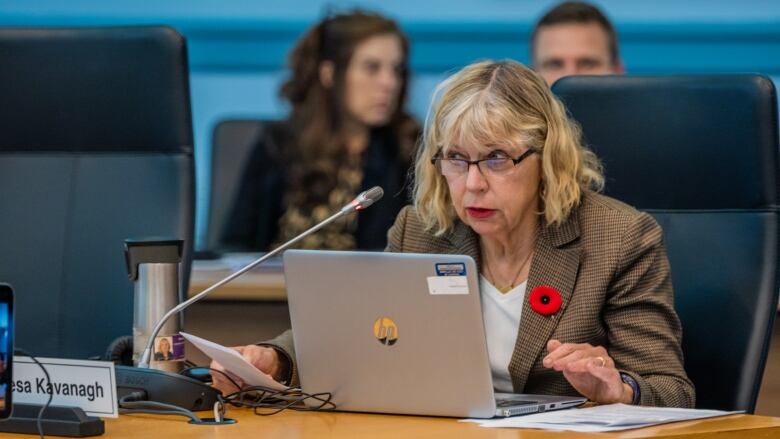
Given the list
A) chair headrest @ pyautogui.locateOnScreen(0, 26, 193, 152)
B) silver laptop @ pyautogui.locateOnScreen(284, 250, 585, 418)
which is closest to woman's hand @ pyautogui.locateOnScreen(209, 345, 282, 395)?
silver laptop @ pyautogui.locateOnScreen(284, 250, 585, 418)

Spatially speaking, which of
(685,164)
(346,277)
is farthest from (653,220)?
(346,277)

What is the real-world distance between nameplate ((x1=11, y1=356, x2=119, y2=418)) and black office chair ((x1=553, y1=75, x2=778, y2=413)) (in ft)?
3.19

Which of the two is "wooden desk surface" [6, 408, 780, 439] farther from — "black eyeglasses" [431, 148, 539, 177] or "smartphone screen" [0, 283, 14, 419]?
"black eyeglasses" [431, 148, 539, 177]

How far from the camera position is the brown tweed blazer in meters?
2.00

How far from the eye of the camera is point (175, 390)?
1.80 meters

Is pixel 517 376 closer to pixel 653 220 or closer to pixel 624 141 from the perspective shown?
pixel 653 220

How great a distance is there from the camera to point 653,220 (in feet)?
6.91

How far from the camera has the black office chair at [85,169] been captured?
7.91 feet

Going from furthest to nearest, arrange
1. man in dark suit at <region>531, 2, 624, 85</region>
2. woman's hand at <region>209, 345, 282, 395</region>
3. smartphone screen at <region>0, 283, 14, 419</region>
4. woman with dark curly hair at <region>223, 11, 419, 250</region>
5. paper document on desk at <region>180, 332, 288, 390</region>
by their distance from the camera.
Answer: woman with dark curly hair at <region>223, 11, 419, 250</region> < man in dark suit at <region>531, 2, 624, 85</region> < woman's hand at <region>209, 345, 282, 395</region> < paper document on desk at <region>180, 332, 288, 390</region> < smartphone screen at <region>0, 283, 14, 419</region>

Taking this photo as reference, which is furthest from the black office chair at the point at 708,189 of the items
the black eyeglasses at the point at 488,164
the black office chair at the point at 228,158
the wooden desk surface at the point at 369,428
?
the black office chair at the point at 228,158

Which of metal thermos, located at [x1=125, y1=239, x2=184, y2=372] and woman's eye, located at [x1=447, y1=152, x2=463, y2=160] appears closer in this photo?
metal thermos, located at [x1=125, y1=239, x2=184, y2=372]

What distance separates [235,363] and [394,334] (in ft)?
0.77

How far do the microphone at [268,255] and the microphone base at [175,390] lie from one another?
61 millimetres

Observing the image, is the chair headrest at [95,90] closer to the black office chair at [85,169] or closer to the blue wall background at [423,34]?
the black office chair at [85,169]
